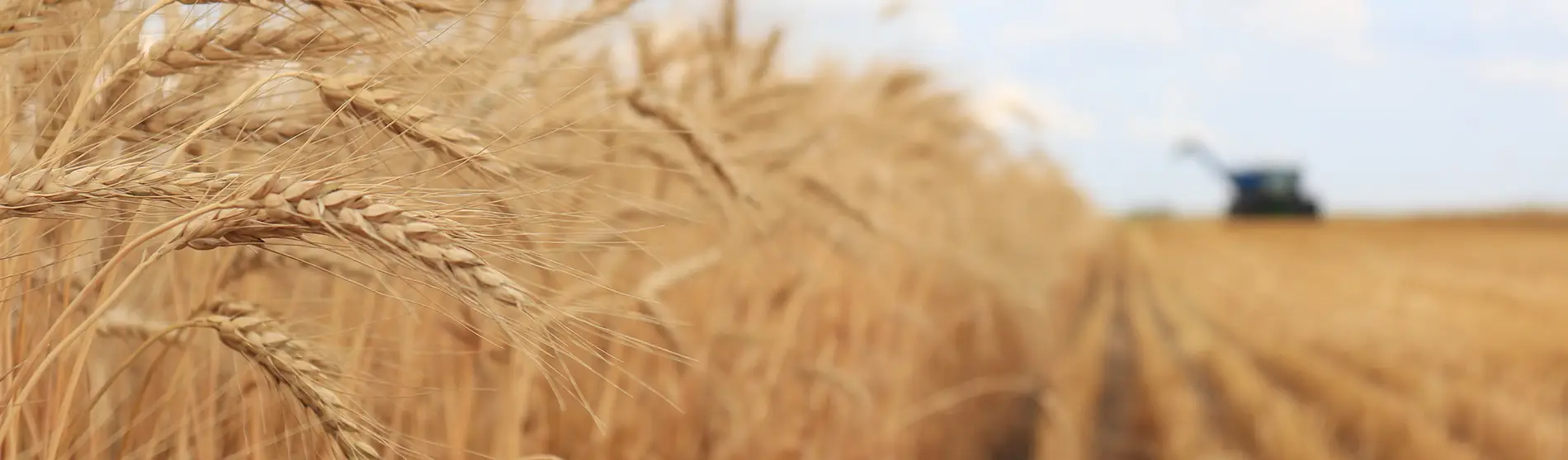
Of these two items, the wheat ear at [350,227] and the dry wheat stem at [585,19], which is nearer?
the wheat ear at [350,227]

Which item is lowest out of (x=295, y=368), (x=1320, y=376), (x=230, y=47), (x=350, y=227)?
(x=1320, y=376)

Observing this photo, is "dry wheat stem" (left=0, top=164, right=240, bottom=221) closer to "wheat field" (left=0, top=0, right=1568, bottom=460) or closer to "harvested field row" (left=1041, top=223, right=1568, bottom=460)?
"wheat field" (left=0, top=0, right=1568, bottom=460)

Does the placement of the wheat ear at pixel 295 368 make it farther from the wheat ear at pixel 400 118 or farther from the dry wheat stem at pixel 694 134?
the dry wheat stem at pixel 694 134

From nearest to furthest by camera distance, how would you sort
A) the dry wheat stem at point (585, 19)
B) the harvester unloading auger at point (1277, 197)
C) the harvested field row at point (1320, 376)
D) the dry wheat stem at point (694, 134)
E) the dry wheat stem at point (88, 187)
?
the dry wheat stem at point (88, 187)
the dry wheat stem at point (694, 134)
the dry wheat stem at point (585, 19)
the harvested field row at point (1320, 376)
the harvester unloading auger at point (1277, 197)

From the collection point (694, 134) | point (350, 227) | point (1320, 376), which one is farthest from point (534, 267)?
point (1320, 376)

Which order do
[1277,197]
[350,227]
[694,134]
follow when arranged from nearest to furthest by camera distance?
[350,227]
[694,134]
[1277,197]

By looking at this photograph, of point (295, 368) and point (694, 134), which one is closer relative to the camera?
point (295, 368)

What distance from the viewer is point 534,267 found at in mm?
1262

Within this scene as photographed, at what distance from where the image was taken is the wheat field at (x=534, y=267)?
27.8 inches

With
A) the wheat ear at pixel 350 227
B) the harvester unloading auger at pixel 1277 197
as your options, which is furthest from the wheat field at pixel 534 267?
the harvester unloading auger at pixel 1277 197

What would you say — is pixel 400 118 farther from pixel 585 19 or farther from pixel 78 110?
pixel 585 19

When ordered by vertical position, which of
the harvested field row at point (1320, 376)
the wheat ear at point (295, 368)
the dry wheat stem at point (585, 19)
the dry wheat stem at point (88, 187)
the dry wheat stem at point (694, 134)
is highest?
the dry wheat stem at point (585, 19)

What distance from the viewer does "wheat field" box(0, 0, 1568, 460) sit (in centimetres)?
71

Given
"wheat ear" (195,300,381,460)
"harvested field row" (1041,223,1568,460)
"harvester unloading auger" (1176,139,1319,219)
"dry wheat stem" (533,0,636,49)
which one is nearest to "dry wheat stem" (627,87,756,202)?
"dry wheat stem" (533,0,636,49)
